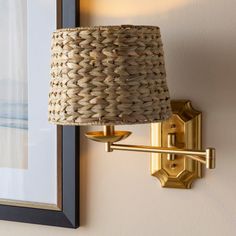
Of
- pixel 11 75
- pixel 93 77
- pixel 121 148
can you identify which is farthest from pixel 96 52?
pixel 11 75

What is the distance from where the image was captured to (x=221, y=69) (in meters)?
0.82

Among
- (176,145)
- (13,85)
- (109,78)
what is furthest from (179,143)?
(13,85)

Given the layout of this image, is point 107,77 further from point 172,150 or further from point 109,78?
point 172,150

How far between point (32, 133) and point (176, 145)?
0.27 meters

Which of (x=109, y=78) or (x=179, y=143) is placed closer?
(x=109, y=78)

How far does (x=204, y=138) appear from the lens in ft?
2.76

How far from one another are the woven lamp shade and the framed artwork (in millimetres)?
202

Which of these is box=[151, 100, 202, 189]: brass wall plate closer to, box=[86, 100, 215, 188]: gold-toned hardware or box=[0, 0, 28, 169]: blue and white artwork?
box=[86, 100, 215, 188]: gold-toned hardware

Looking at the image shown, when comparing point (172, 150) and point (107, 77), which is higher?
point (107, 77)

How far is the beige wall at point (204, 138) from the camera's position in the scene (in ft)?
2.70

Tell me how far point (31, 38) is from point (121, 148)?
0.88 feet

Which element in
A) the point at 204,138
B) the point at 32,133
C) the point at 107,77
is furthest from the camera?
the point at 32,133

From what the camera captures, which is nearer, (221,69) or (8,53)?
(221,69)

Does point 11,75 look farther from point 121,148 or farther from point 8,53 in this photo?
point 121,148
